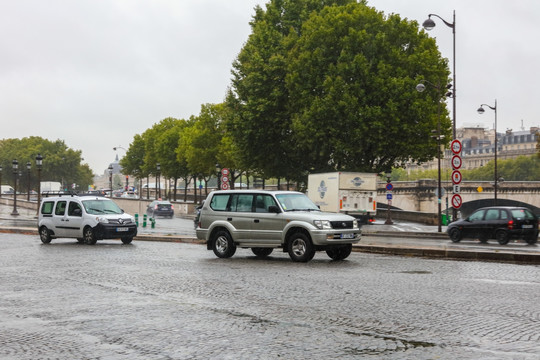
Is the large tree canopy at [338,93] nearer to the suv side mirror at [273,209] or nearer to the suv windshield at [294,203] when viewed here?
the suv windshield at [294,203]

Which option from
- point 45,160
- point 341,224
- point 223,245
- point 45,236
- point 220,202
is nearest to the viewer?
point 341,224

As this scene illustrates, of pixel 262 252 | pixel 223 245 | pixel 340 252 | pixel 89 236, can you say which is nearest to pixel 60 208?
pixel 89 236

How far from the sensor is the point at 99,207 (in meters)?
24.2

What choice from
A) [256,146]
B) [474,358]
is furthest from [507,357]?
[256,146]

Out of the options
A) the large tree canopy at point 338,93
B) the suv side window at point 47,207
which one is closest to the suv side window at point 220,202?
the suv side window at point 47,207

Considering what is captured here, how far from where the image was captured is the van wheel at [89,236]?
23562 millimetres

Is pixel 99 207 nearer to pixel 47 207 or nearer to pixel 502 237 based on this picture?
pixel 47 207

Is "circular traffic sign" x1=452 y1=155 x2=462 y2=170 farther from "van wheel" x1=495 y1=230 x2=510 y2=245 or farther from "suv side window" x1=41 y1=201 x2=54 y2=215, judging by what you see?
"suv side window" x1=41 y1=201 x2=54 y2=215

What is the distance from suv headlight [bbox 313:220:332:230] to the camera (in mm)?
Answer: 15438

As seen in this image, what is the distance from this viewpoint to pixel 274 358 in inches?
238

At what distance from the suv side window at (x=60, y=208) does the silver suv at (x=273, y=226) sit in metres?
8.60

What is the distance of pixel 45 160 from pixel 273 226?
124 m

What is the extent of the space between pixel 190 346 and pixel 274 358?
3.26 feet

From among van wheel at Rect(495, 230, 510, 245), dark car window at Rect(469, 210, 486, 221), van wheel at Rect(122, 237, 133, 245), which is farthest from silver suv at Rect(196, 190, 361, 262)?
dark car window at Rect(469, 210, 486, 221)
